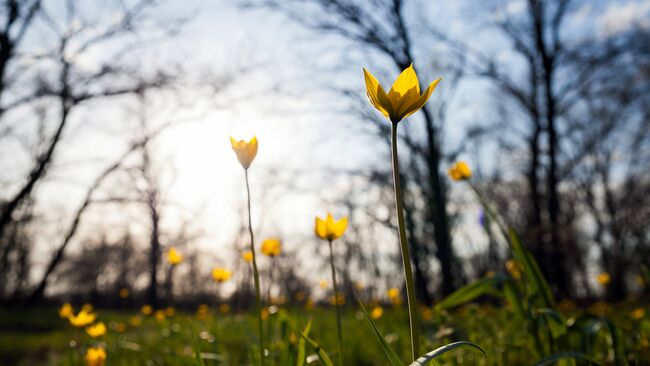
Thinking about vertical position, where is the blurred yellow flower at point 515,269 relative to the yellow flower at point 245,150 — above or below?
below

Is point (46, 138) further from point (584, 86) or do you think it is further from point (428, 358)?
point (428, 358)

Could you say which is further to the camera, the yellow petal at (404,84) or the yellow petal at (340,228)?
the yellow petal at (340,228)

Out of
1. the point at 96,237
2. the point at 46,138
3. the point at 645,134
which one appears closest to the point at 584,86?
the point at 645,134

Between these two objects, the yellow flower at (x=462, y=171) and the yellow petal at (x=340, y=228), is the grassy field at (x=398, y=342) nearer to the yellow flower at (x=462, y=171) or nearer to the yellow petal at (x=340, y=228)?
the yellow petal at (x=340, y=228)

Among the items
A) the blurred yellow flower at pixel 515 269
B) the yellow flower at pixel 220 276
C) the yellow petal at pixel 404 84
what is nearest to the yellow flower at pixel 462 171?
the blurred yellow flower at pixel 515 269

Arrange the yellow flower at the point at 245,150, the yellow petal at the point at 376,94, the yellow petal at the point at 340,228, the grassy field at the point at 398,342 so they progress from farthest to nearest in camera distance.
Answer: the grassy field at the point at 398,342 → the yellow petal at the point at 340,228 → the yellow flower at the point at 245,150 → the yellow petal at the point at 376,94

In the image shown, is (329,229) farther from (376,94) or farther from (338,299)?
(376,94)
